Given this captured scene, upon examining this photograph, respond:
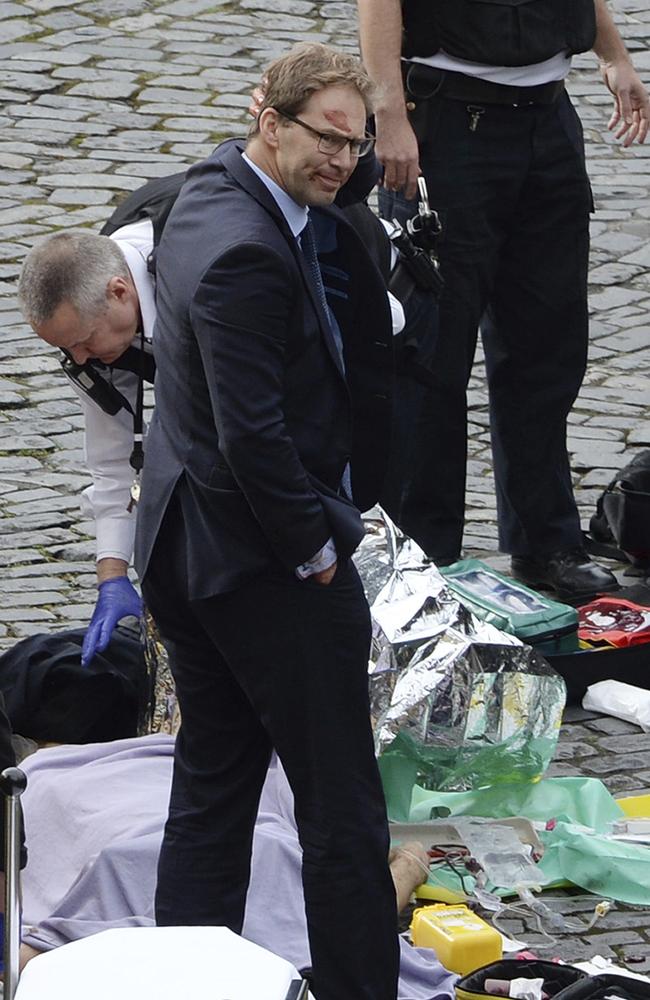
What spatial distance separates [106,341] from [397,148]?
1.14 meters

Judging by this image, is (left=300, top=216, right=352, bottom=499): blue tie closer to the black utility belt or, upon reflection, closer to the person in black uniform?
the person in black uniform

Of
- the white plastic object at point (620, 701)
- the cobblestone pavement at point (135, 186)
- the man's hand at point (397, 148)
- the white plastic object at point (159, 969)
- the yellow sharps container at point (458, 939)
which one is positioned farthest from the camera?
the cobblestone pavement at point (135, 186)

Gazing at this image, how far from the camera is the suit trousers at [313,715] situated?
327 cm

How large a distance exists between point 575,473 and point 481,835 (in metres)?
2.39

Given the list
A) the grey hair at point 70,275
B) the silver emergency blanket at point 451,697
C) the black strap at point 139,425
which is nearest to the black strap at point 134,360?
the black strap at point 139,425

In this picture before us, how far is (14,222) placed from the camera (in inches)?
334

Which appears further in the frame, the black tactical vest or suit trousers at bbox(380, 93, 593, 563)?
suit trousers at bbox(380, 93, 593, 563)

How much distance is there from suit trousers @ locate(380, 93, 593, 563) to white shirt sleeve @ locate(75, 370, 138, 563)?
3.67 feet

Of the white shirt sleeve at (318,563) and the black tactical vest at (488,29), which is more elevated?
the black tactical vest at (488,29)

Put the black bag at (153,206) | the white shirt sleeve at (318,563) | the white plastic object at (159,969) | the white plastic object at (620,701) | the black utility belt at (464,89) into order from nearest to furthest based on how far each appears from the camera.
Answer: the white plastic object at (159,969) → the white shirt sleeve at (318,563) → the black bag at (153,206) → the white plastic object at (620,701) → the black utility belt at (464,89)

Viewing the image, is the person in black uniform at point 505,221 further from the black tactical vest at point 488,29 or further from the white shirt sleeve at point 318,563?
the white shirt sleeve at point 318,563

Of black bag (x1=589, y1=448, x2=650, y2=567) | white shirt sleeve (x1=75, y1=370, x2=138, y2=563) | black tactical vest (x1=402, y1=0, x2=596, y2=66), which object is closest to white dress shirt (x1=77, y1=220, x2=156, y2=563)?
white shirt sleeve (x1=75, y1=370, x2=138, y2=563)

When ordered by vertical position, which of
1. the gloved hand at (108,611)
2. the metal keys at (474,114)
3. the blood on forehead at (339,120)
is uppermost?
the blood on forehead at (339,120)

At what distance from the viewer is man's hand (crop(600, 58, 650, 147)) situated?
18.6ft
